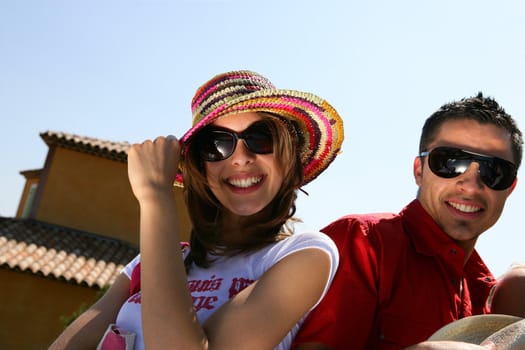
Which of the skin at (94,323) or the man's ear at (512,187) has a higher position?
the man's ear at (512,187)

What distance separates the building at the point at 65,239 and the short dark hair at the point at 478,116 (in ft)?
43.3

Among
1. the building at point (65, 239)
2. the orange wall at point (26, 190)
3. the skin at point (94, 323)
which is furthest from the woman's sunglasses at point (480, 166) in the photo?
the orange wall at point (26, 190)

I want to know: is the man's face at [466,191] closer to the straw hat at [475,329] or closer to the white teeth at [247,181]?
the straw hat at [475,329]

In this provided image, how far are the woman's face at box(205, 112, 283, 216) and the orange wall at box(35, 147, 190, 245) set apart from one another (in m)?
17.4

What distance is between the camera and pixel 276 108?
7.98 feet

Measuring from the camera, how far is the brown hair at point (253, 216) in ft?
8.02

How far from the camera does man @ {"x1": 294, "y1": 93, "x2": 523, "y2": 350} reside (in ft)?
7.32

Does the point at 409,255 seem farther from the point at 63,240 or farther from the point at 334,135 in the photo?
the point at 63,240

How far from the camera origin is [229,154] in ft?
7.77

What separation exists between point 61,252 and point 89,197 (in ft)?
12.5

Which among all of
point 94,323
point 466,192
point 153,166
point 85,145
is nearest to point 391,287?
point 466,192

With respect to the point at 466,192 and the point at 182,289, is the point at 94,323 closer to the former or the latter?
the point at 182,289

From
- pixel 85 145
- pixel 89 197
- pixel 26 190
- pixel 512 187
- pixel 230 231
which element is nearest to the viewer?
pixel 230 231

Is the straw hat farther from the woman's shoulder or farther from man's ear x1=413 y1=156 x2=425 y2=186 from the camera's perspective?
man's ear x1=413 y1=156 x2=425 y2=186
